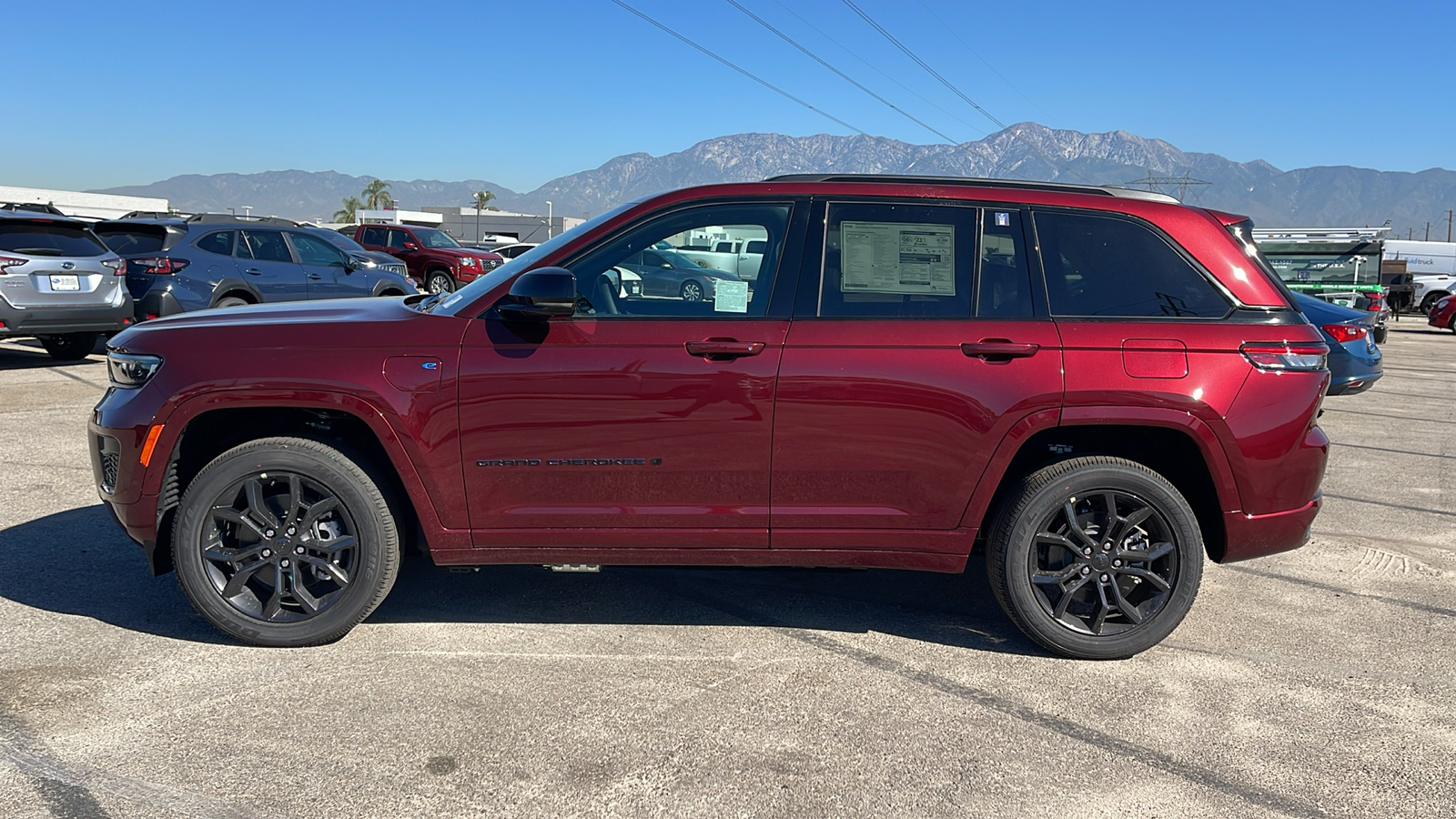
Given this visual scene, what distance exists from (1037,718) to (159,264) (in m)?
11.5

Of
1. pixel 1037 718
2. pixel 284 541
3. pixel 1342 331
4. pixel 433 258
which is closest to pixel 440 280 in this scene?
pixel 433 258

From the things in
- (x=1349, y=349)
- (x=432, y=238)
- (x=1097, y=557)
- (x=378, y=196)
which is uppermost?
(x=378, y=196)

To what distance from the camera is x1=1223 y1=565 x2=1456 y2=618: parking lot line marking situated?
4.68 metres

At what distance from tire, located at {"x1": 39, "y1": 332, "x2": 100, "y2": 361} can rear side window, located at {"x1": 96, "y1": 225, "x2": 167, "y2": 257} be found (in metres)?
1.07

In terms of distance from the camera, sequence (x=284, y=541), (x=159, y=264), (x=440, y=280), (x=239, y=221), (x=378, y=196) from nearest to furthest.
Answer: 1. (x=284, y=541)
2. (x=159, y=264)
3. (x=239, y=221)
4. (x=440, y=280)
5. (x=378, y=196)

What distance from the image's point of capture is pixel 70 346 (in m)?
12.3

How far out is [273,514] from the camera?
394 centimetres

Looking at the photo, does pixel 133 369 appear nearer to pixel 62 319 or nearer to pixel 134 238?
pixel 62 319

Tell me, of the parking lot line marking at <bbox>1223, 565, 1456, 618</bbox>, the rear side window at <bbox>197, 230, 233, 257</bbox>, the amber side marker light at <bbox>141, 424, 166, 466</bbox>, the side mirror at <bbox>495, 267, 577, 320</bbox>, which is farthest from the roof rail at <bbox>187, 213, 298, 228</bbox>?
the parking lot line marking at <bbox>1223, 565, 1456, 618</bbox>

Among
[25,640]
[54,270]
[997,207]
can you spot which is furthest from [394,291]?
[997,207]

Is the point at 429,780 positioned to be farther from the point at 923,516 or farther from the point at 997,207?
the point at 997,207

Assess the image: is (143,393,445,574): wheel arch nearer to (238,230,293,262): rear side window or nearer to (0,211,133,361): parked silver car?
(0,211,133,361): parked silver car

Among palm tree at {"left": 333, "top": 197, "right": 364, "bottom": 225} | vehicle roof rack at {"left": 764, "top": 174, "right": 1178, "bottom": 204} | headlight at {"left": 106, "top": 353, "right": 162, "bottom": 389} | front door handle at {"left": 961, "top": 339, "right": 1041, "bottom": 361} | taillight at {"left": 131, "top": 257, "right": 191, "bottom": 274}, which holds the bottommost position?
headlight at {"left": 106, "top": 353, "right": 162, "bottom": 389}

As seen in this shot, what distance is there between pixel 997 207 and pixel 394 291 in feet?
41.0
